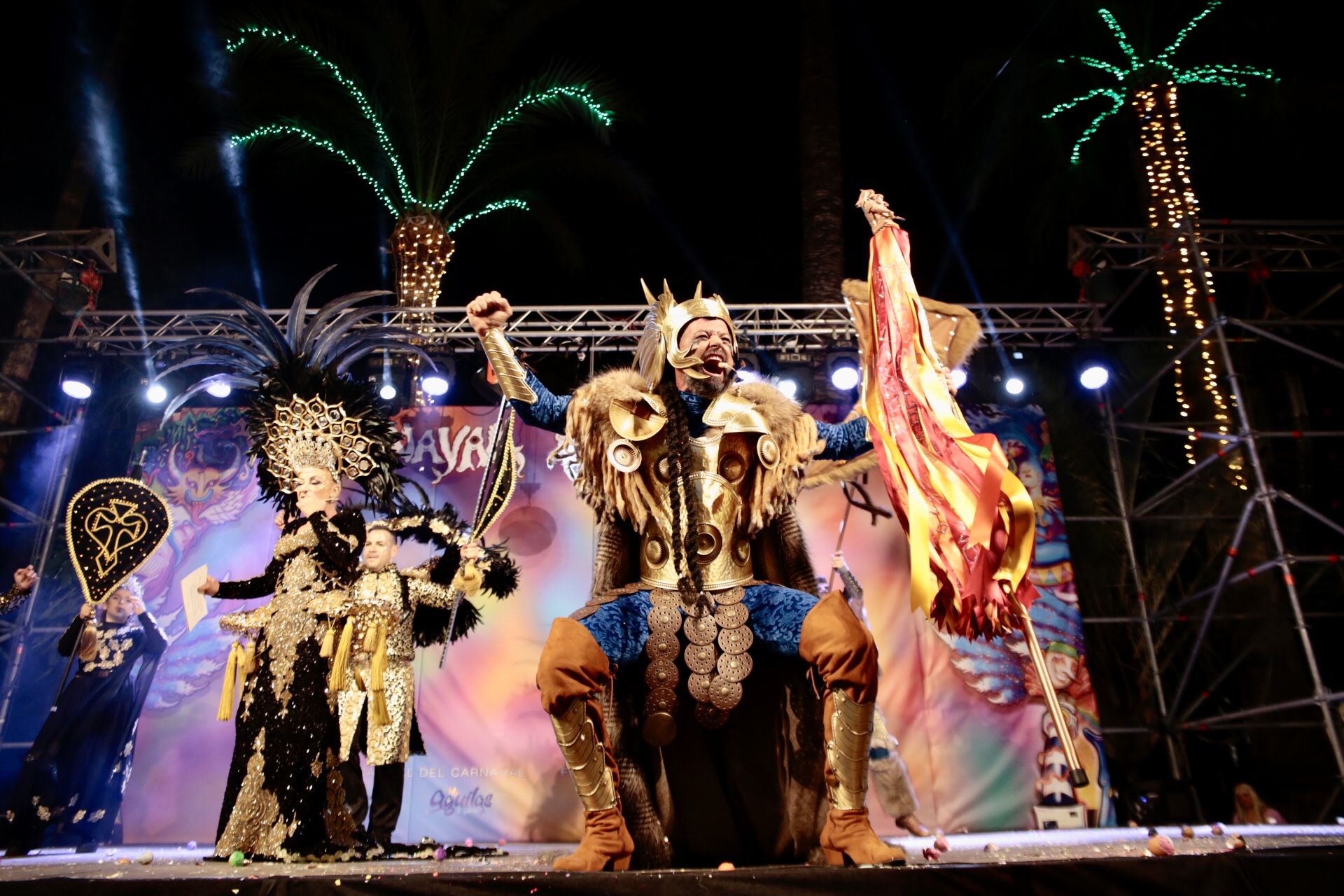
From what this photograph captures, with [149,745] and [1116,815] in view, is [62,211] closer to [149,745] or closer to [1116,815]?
[149,745]

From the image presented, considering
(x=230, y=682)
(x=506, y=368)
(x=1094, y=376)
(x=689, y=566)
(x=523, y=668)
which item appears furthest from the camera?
(x=1094, y=376)

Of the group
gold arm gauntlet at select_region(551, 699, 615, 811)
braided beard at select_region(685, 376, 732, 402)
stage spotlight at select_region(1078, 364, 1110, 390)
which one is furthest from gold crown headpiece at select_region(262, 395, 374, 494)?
stage spotlight at select_region(1078, 364, 1110, 390)

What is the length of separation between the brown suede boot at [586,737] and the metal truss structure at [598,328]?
478cm

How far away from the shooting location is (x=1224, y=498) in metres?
8.47

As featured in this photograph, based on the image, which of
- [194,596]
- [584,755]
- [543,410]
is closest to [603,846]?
[584,755]

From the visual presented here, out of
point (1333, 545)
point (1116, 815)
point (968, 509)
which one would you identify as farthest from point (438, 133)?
point (1333, 545)

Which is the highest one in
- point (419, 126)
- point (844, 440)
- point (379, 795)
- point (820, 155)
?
point (419, 126)

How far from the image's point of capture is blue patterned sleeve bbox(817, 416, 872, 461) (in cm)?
355

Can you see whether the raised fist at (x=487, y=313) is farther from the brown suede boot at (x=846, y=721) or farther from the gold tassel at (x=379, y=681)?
the gold tassel at (x=379, y=681)

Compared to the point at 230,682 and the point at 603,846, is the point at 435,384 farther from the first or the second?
the point at 603,846

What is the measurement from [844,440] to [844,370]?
4212mm

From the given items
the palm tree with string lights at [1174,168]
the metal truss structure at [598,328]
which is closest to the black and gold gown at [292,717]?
the metal truss structure at [598,328]

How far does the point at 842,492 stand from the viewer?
785 centimetres

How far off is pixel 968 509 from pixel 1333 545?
26.1ft
